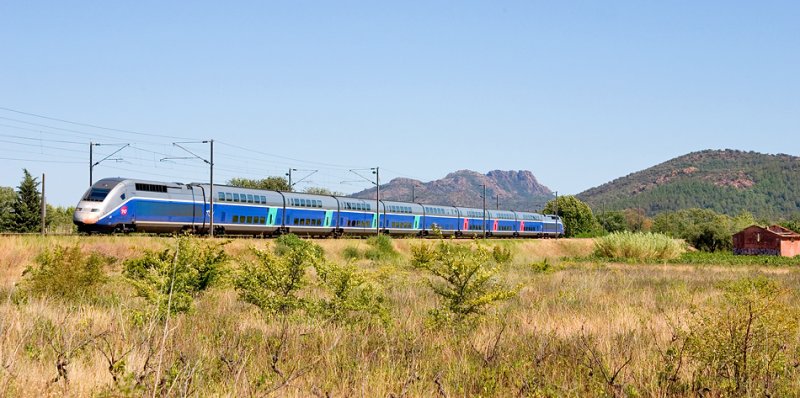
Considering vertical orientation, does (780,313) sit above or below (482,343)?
above

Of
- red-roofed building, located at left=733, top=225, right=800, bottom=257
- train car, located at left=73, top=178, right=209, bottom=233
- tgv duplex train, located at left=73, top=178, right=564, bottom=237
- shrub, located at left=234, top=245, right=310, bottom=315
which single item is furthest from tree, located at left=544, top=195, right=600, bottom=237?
shrub, located at left=234, top=245, right=310, bottom=315

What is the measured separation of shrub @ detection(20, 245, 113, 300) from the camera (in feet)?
49.0

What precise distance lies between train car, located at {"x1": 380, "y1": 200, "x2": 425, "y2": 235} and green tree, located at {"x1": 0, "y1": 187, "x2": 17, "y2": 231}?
35302mm

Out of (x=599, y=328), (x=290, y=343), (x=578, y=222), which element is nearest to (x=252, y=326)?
(x=290, y=343)

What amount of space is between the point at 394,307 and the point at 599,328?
436 cm

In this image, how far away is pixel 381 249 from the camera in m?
45.6

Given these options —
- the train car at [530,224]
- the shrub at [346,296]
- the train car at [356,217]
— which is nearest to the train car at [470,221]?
the train car at [530,224]

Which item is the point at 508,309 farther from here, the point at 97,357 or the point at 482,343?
the point at 97,357

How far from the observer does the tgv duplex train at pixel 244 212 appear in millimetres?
34438

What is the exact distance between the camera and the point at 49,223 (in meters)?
77.7

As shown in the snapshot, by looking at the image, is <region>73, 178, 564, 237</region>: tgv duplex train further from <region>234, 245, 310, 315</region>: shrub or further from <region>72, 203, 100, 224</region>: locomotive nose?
<region>234, 245, 310, 315</region>: shrub

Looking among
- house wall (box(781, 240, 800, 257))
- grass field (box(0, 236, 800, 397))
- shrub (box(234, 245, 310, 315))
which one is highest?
shrub (box(234, 245, 310, 315))

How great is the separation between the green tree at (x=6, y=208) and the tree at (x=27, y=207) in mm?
1139

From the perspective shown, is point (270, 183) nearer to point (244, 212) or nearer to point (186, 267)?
point (244, 212)
